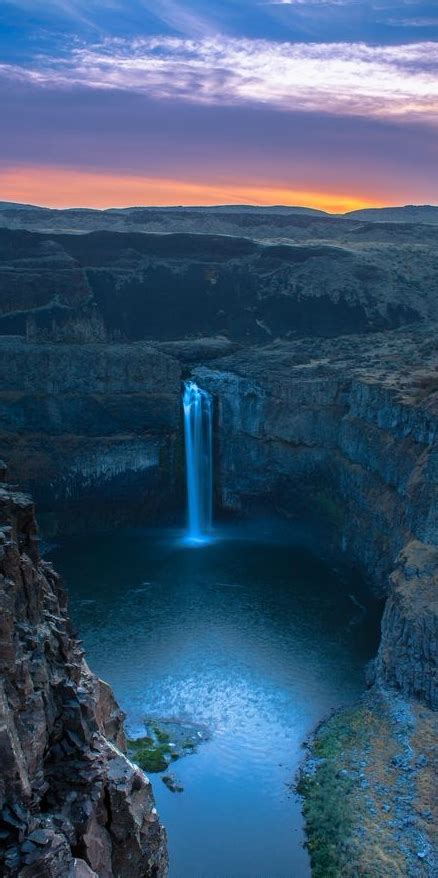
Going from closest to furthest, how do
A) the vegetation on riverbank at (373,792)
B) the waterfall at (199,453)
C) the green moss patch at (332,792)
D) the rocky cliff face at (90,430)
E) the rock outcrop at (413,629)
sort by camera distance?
the vegetation on riverbank at (373,792) < the green moss patch at (332,792) < the rock outcrop at (413,629) < the rocky cliff face at (90,430) < the waterfall at (199,453)

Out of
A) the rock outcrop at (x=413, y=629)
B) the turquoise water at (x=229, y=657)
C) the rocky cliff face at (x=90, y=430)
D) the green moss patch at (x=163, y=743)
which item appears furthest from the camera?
the rocky cliff face at (x=90, y=430)

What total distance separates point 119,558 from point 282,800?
2731 centimetres

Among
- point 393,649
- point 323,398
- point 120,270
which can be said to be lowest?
point 393,649

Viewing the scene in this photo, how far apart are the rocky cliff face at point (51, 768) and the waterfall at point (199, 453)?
44897 millimetres

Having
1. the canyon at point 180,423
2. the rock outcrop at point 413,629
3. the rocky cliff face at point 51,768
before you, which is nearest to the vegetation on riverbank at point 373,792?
the canyon at point 180,423

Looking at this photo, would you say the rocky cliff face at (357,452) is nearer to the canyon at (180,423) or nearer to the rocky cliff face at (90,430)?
the canyon at (180,423)

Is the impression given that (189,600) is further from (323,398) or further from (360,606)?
(323,398)

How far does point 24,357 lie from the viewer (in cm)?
6184

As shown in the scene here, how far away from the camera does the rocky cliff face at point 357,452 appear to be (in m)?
34.4

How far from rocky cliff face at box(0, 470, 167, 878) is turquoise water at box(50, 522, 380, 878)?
13304 millimetres

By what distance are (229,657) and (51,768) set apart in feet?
90.3

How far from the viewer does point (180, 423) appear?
204 feet

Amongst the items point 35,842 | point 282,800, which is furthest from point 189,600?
point 35,842

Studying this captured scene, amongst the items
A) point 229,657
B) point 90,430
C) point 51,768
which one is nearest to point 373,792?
point 229,657
